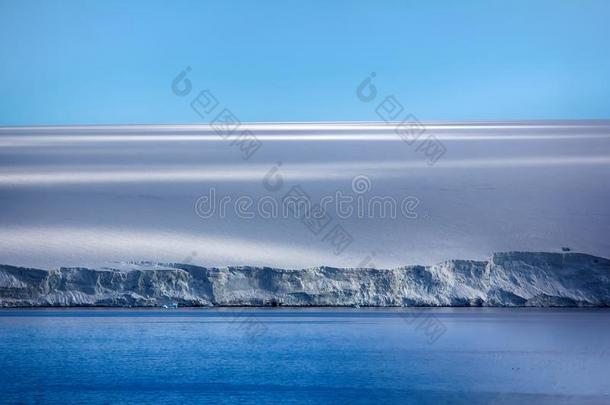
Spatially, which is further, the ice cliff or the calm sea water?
the ice cliff

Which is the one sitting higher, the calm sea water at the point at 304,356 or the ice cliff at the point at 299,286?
the ice cliff at the point at 299,286

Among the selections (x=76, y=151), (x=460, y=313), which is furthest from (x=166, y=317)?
(x=76, y=151)

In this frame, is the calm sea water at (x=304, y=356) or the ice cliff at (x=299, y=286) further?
the ice cliff at (x=299, y=286)

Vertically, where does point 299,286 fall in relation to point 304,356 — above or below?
above

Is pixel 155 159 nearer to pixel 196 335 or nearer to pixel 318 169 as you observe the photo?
pixel 318 169
